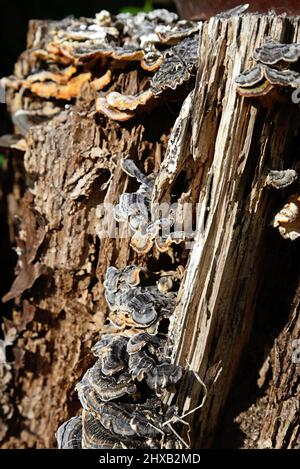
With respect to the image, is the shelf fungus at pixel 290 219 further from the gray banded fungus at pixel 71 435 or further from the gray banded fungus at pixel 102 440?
the gray banded fungus at pixel 71 435

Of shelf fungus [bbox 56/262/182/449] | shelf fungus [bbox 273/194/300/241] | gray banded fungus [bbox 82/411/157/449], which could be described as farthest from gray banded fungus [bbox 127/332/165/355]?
shelf fungus [bbox 273/194/300/241]

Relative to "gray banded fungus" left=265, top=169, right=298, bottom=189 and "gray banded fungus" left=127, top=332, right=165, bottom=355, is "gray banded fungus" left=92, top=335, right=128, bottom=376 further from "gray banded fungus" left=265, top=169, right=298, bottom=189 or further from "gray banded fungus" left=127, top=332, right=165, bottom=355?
"gray banded fungus" left=265, top=169, right=298, bottom=189

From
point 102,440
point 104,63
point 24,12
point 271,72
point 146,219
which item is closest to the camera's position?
point 271,72

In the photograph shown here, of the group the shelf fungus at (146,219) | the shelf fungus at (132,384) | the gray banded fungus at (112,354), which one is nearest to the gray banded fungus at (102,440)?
the shelf fungus at (132,384)

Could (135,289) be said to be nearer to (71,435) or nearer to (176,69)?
(71,435)

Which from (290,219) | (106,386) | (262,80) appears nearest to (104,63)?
(262,80)
